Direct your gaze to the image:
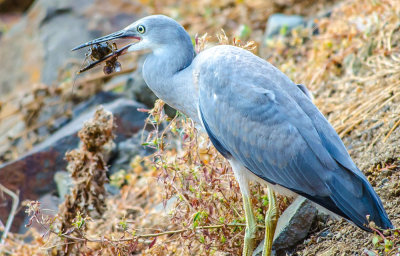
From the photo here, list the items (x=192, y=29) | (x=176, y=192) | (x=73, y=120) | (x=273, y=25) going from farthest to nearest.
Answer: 1. (x=192, y=29)
2. (x=273, y=25)
3. (x=73, y=120)
4. (x=176, y=192)

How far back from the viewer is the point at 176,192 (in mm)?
3811

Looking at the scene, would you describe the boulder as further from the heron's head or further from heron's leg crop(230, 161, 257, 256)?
heron's leg crop(230, 161, 257, 256)

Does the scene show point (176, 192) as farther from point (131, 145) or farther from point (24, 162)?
point (24, 162)

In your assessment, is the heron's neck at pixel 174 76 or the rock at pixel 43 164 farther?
the rock at pixel 43 164

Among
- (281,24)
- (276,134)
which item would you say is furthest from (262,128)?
(281,24)

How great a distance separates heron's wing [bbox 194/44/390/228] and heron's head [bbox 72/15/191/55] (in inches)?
11.4

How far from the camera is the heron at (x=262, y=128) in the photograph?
3.25 metres

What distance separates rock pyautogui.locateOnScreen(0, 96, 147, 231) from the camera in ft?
18.1

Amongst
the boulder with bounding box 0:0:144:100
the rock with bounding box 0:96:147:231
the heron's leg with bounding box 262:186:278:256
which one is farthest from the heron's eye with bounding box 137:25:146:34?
the boulder with bounding box 0:0:144:100

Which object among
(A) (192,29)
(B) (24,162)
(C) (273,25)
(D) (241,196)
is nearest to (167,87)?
(D) (241,196)

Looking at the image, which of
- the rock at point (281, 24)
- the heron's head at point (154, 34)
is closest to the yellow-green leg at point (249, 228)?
the heron's head at point (154, 34)

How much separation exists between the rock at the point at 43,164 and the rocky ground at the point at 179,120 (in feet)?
0.03

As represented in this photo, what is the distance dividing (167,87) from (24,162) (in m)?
2.47

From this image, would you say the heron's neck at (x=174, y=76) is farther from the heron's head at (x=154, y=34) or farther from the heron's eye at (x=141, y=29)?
the heron's eye at (x=141, y=29)
